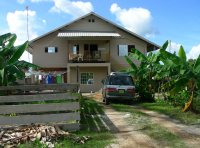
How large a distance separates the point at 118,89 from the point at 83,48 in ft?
70.4

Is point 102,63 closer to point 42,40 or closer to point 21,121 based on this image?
point 42,40

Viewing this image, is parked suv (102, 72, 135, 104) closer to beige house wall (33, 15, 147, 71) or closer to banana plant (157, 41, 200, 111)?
banana plant (157, 41, 200, 111)

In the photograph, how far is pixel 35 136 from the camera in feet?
33.8

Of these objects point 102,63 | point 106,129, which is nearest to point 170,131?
point 106,129

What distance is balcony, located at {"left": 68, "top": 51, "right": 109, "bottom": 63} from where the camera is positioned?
139 feet

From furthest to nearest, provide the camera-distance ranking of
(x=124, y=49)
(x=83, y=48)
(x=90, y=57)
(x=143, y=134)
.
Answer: (x=124, y=49) → (x=83, y=48) → (x=90, y=57) → (x=143, y=134)

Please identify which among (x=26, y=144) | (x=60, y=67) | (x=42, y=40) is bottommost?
(x=26, y=144)


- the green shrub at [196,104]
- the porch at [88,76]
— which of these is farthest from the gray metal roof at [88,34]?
the green shrub at [196,104]

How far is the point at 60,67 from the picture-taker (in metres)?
43.9

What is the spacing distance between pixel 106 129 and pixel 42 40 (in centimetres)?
3250

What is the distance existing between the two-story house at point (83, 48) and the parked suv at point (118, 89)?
1916cm

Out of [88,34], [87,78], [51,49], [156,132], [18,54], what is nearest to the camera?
[156,132]

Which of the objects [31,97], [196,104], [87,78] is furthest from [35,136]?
[87,78]

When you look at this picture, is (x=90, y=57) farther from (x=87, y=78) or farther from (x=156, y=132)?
(x=156, y=132)
